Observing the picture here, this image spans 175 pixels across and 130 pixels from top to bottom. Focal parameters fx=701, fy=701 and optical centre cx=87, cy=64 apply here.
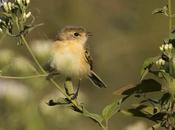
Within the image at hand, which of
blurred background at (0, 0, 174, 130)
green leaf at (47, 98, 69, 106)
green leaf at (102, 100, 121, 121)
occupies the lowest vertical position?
green leaf at (102, 100, 121, 121)

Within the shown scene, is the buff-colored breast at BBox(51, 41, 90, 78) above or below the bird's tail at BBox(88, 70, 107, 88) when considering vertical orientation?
above

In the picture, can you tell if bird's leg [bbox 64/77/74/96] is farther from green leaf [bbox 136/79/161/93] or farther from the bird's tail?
the bird's tail

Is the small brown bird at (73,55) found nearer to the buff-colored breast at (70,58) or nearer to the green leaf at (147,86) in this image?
the buff-colored breast at (70,58)

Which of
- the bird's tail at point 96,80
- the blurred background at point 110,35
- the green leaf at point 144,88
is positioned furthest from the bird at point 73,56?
the green leaf at point 144,88

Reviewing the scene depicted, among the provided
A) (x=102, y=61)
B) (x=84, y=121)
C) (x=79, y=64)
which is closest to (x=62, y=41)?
(x=79, y=64)

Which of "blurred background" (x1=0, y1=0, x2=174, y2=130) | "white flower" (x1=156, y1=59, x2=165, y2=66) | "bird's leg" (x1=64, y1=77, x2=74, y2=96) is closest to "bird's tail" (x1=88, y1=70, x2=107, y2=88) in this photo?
"blurred background" (x1=0, y1=0, x2=174, y2=130)

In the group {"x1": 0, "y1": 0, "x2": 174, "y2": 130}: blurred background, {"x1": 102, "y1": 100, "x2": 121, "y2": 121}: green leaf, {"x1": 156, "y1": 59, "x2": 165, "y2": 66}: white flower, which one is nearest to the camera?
{"x1": 156, "y1": 59, "x2": 165, "y2": 66}: white flower

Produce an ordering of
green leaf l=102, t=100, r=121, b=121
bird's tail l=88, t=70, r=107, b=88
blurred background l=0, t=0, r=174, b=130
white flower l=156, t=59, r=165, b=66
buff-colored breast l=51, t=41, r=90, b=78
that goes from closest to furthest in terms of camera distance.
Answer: white flower l=156, t=59, r=165, b=66
green leaf l=102, t=100, r=121, b=121
buff-colored breast l=51, t=41, r=90, b=78
bird's tail l=88, t=70, r=107, b=88
blurred background l=0, t=0, r=174, b=130

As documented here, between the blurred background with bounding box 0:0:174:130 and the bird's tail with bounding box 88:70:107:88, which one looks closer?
the bird's tail with bounding box 88:70:107:88

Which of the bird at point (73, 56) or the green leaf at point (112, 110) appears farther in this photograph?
the bird at point (73, 56)
